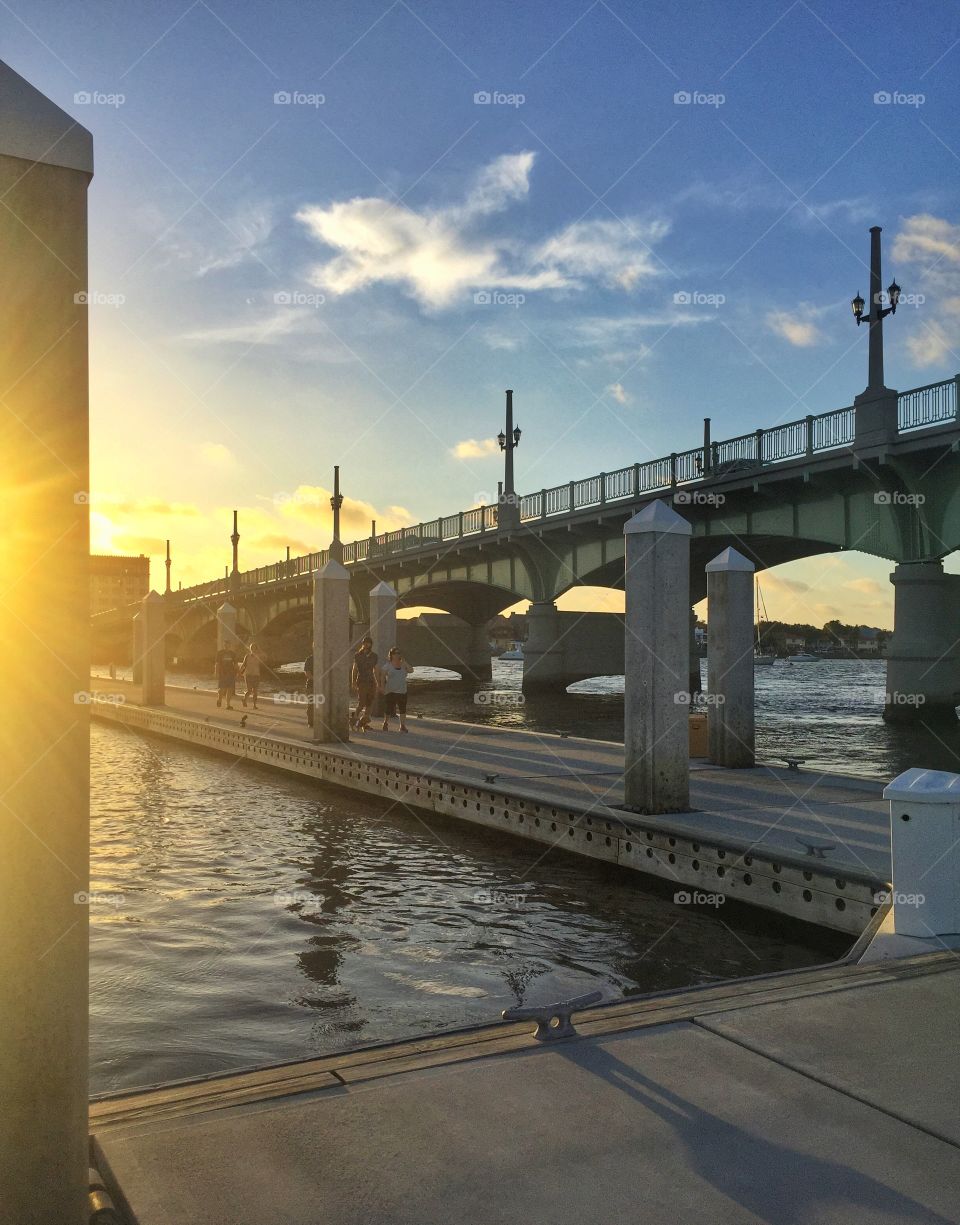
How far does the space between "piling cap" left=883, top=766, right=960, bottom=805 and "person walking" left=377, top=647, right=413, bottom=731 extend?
1408 centimetres

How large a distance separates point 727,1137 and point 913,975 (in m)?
2.34

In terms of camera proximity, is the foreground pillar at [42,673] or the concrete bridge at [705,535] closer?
the foreground pillar at [42,673]

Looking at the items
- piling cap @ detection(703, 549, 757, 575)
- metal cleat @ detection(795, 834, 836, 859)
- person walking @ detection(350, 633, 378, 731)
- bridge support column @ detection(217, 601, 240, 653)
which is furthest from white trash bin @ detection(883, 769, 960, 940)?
bridge support column @ detection(217, 601, 240, 653)

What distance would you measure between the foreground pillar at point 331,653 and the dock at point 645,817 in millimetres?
443

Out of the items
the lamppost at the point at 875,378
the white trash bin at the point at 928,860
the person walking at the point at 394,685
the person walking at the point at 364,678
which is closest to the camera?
the white trash bin at the point at 928,860

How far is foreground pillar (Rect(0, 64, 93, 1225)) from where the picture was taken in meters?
2.52

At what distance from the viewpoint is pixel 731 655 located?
13391 mm

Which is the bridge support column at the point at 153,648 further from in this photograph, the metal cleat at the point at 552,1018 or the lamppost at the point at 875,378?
the metal cleat at the point at 552,1018

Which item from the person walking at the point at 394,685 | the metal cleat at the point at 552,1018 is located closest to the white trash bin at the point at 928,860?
the metal cleat at the point at 552,1018

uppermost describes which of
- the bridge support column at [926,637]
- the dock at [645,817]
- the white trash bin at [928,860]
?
the bridge support column at [926,637]

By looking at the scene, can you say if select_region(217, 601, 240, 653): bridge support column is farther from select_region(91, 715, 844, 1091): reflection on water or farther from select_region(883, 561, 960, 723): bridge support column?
select_region(883, 561, 960, 723): bridge support column

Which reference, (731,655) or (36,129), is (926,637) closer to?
(731,655)

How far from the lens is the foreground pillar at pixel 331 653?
1672 centimetres

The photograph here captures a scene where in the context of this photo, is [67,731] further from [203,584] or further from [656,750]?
[203,584]
